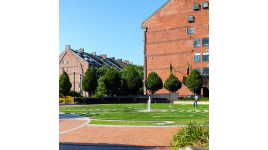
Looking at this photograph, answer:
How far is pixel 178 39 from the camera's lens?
4003cm

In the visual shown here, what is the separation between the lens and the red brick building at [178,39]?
38.1m

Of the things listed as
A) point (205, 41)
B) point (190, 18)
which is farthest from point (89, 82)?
point (205, 41)

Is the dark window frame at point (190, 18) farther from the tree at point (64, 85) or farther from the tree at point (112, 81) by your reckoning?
the tree at point (64, 85)

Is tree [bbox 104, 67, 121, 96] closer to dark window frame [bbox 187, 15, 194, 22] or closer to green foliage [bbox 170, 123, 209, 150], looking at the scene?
dark window frame [bbox 187, 15, 194, 22]

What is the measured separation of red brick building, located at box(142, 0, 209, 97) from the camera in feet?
125

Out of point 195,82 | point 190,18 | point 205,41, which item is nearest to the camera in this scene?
point 195,82

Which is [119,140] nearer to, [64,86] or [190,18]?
[64,86]

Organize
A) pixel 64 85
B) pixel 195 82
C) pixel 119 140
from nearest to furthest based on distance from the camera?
pixel 119 140
pixel 195 82
pixel 64 85

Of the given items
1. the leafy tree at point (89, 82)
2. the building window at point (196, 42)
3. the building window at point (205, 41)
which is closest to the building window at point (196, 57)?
the building window at point (196, 42)
